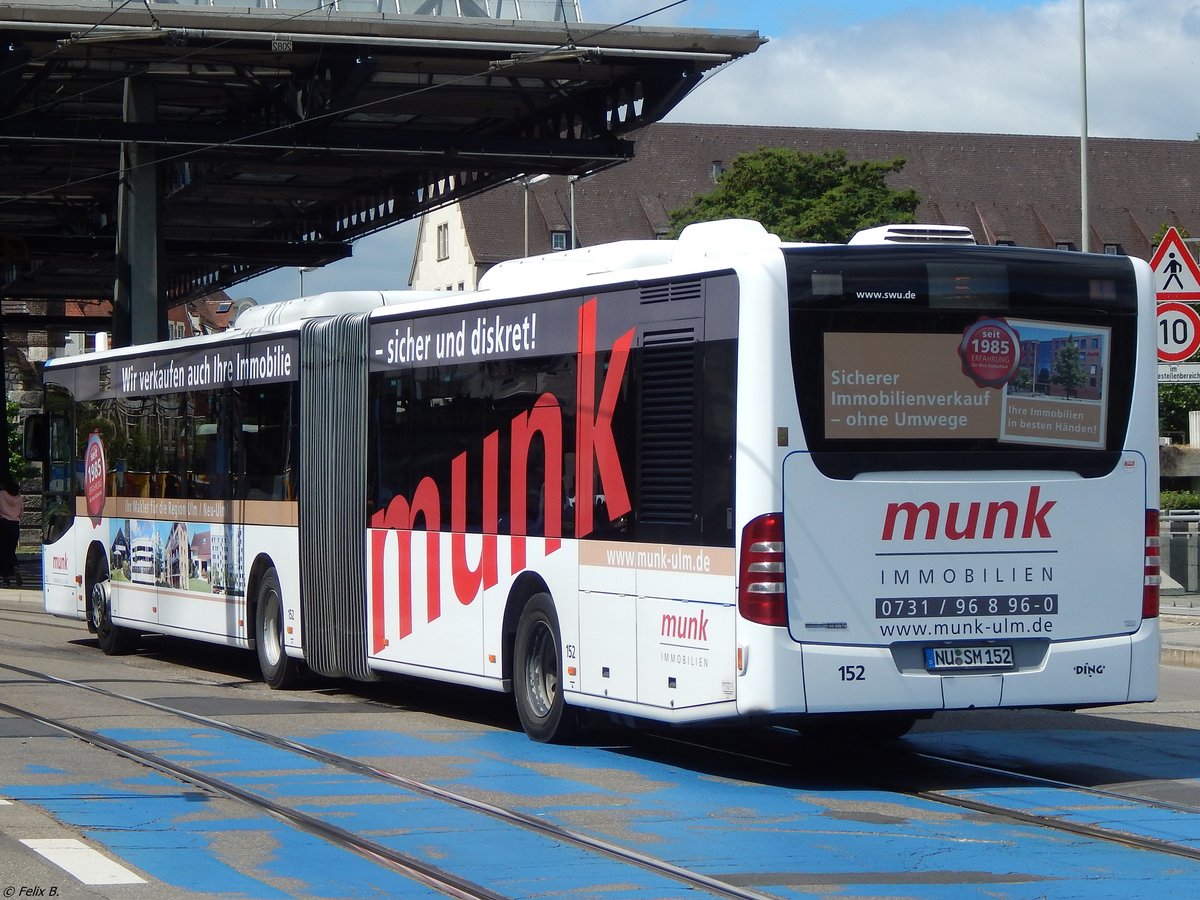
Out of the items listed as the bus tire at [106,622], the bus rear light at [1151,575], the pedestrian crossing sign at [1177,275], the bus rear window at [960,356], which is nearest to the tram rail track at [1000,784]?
the bus rear light at [1151,575]

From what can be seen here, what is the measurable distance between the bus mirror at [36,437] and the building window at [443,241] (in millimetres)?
78754

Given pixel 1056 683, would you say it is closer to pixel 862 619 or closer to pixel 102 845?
pixel 862 619

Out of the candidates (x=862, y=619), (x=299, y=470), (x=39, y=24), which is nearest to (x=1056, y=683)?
(x=862, y=619)

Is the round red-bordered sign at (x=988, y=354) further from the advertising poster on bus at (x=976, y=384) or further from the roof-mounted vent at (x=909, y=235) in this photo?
the roof-mounted vent at (x=909, y=235)

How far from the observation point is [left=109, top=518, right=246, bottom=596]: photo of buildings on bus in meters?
17.3

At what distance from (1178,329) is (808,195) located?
5338cm

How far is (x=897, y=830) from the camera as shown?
901 cm

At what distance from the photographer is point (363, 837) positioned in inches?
344

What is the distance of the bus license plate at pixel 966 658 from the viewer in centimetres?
1045

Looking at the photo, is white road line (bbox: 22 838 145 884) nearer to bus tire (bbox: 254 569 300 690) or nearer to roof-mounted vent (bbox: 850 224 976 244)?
roof-mounted vent (bbox: 850 224 976 244)

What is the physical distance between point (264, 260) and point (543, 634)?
41936 millimetres

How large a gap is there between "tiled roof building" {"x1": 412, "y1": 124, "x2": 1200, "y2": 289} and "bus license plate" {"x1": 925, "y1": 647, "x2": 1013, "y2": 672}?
85006 mm

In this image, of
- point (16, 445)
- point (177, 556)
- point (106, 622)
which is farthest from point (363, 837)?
point (16, 445)

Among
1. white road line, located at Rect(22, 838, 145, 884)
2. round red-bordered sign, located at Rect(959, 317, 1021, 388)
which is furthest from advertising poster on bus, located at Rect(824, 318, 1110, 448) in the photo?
white road line, located at Rect(22, 838, 145, 884)
